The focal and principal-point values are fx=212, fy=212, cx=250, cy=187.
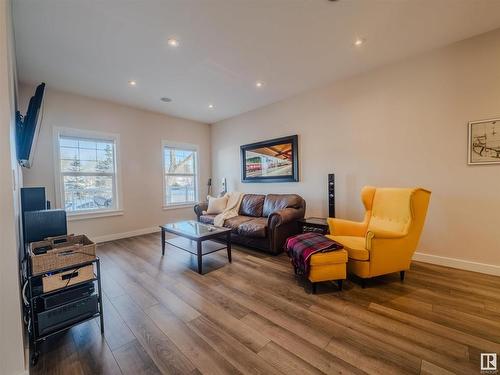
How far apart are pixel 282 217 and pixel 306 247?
1.02 meters

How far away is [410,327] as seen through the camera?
64.4 inches

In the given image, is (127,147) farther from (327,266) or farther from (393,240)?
(393,240)

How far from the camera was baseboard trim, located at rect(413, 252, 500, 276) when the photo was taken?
2.46 metres

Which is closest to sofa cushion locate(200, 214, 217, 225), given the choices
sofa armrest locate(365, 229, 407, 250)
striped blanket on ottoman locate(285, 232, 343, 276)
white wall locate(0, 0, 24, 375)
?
striped blanket on ottoman locate(285, 232, 343, 276)

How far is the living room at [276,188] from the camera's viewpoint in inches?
57.3

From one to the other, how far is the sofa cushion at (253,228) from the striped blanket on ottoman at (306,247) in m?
0.80

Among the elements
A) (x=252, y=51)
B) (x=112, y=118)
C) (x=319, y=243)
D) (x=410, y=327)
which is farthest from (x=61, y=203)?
(x=410, y=327)

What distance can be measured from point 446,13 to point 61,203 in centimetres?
579

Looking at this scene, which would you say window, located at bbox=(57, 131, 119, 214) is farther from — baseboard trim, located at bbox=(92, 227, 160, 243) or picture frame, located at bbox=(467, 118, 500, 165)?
picture frame, located at bbox=(467, 118, 500, 165)

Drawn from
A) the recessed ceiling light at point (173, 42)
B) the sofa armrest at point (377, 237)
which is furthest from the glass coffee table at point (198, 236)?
the recessed ceiling light at point (173, 42)

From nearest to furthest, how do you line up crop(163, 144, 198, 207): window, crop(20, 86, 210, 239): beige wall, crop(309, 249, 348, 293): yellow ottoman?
1. crop(309, 249, 348, 293): yellow ottoman
2. crop(20, 86, 210, 239): beige wall
3. crop(163, 144, 198, 207): window

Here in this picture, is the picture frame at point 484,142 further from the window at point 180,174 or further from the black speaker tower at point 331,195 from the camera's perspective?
the window at point 180,174

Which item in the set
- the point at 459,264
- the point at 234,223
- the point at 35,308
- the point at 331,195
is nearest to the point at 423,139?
the point at 331,195

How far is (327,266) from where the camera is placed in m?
2.14
